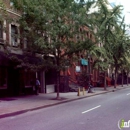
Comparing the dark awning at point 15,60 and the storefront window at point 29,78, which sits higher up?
the dark awning at point 15,60

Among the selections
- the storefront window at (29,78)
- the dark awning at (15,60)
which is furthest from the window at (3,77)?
the storefront window at (29,78)

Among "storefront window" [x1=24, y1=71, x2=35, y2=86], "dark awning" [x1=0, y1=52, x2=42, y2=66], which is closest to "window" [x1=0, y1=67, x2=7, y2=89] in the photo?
"dark awning" [x1=0, y1=52, x2=42, y2=66]

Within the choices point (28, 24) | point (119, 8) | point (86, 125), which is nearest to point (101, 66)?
point (119, 8)

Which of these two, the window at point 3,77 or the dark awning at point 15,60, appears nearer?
the dark awning at point 15,60

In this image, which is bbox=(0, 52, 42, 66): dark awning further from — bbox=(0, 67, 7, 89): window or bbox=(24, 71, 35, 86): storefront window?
bbox=(24, 71, 35, 86): storefront window

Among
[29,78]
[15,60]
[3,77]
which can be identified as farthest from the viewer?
[29,78]

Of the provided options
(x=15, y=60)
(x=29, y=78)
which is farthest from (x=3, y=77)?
(x=29, y=78)

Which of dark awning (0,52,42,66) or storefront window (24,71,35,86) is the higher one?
dark awning (0,52,42,66)

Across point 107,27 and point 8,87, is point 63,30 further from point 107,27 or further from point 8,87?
point 107,27

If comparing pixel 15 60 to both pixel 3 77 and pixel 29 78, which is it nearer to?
pixel 3 77

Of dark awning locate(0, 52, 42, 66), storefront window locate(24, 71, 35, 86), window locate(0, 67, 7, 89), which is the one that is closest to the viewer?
dark awning locate(0, 52, 42, 66)

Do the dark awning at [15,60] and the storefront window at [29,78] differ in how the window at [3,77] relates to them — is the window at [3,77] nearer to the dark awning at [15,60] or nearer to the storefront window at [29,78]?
the dark awning at [15,60]

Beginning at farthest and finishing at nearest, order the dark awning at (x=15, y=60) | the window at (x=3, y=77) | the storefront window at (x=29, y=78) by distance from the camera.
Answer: the storefront window at (x=29, y=78), the window at (x=3, y=77), the dark awning at (x=15, y=60)

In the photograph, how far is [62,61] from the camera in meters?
20.1
